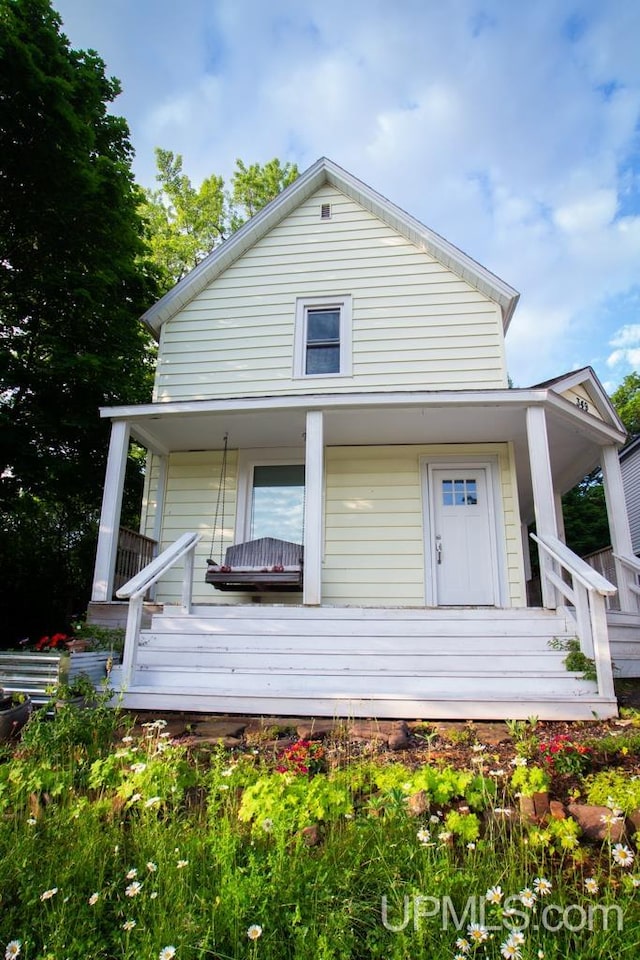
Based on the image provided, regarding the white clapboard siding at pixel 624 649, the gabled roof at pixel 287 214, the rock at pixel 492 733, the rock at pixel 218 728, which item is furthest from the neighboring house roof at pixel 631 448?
the rock at pixel 218 728

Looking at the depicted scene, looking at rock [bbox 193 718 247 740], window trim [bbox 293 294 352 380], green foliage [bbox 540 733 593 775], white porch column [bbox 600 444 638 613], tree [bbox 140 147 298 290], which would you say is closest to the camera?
green foliage [bbox 540 733 593 775]

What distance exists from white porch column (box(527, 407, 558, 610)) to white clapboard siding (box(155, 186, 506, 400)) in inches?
55.1

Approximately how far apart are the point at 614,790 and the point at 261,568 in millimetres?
4658

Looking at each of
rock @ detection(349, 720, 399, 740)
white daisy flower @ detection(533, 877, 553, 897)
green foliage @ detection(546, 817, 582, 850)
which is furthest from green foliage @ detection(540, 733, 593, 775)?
white daisy flower @ detection(533, 877, 553, 897)

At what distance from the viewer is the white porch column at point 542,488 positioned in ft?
18.3

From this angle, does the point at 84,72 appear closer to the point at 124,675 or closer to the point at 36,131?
the point at 36,131

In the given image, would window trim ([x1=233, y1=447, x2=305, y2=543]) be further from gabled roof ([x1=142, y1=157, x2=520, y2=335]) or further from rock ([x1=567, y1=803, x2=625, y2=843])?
rock ([x1=567, y1=803, x2=625, y2=843])

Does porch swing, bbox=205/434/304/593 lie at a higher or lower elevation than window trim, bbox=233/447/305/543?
lower

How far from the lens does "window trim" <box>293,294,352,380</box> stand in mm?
8047

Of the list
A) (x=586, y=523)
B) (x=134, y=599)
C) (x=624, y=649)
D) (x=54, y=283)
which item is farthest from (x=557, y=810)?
(x=586, y=523)

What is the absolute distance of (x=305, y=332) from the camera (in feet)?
27.4

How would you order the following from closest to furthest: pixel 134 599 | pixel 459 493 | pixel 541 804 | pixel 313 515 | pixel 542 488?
pixel 541 804, pixel 134 599, pixel 542 488, pixel 313 515, pixel 459 493

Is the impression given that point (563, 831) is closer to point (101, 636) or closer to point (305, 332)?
point (101, 636)

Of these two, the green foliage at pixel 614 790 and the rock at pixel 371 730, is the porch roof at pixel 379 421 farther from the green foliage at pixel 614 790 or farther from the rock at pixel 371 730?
the green foliage at pixel 614 790
